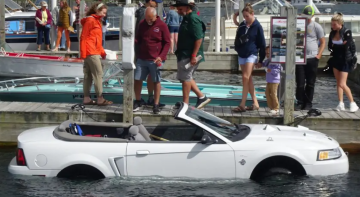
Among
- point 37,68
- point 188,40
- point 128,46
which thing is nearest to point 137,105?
point 128,46

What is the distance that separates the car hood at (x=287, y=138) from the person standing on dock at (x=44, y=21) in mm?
13871

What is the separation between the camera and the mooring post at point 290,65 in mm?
10961

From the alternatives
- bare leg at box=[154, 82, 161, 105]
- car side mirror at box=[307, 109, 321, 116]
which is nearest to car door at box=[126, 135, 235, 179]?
bare leg at box=[154, 82, 161, 105]

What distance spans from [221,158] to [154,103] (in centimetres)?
308

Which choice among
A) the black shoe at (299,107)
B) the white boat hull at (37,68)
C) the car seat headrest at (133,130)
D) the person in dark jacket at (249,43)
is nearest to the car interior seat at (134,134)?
the car seat headrest at (133,130)

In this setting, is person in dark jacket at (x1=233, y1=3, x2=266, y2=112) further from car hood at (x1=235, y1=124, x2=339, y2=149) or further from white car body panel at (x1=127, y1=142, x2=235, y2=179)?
white car body panel at (x1=127, y1=142, x2=235, y2=179)

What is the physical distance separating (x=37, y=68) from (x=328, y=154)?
12.3m

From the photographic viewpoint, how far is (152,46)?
11.5m

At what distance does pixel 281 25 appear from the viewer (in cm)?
1124

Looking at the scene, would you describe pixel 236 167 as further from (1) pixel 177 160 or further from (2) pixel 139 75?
(2) pixel 139 75

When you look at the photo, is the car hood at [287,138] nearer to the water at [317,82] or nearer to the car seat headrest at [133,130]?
the car seat headrest at [133,130]

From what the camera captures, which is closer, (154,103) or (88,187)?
(88,187)

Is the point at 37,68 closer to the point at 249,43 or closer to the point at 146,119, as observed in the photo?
the point at 146,119

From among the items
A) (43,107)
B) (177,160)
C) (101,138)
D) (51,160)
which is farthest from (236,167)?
(43,107)
